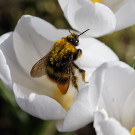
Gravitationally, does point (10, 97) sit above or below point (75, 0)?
below

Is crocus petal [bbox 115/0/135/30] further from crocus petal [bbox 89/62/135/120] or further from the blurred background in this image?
the blurred background

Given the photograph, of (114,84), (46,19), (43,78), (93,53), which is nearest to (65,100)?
(43,78)

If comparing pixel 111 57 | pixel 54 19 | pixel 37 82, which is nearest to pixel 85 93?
pixel 111 57

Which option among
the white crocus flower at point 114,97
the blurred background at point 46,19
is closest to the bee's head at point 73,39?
the white crocus flower at point 114,97

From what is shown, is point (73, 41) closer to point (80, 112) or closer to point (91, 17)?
point (91, 17)

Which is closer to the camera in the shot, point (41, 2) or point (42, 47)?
point (42, 47)

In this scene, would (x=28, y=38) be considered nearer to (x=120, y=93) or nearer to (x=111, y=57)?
(x=111, y=57)

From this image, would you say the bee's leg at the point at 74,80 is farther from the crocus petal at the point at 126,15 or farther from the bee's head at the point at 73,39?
the crocus petal at the point at 126,15
